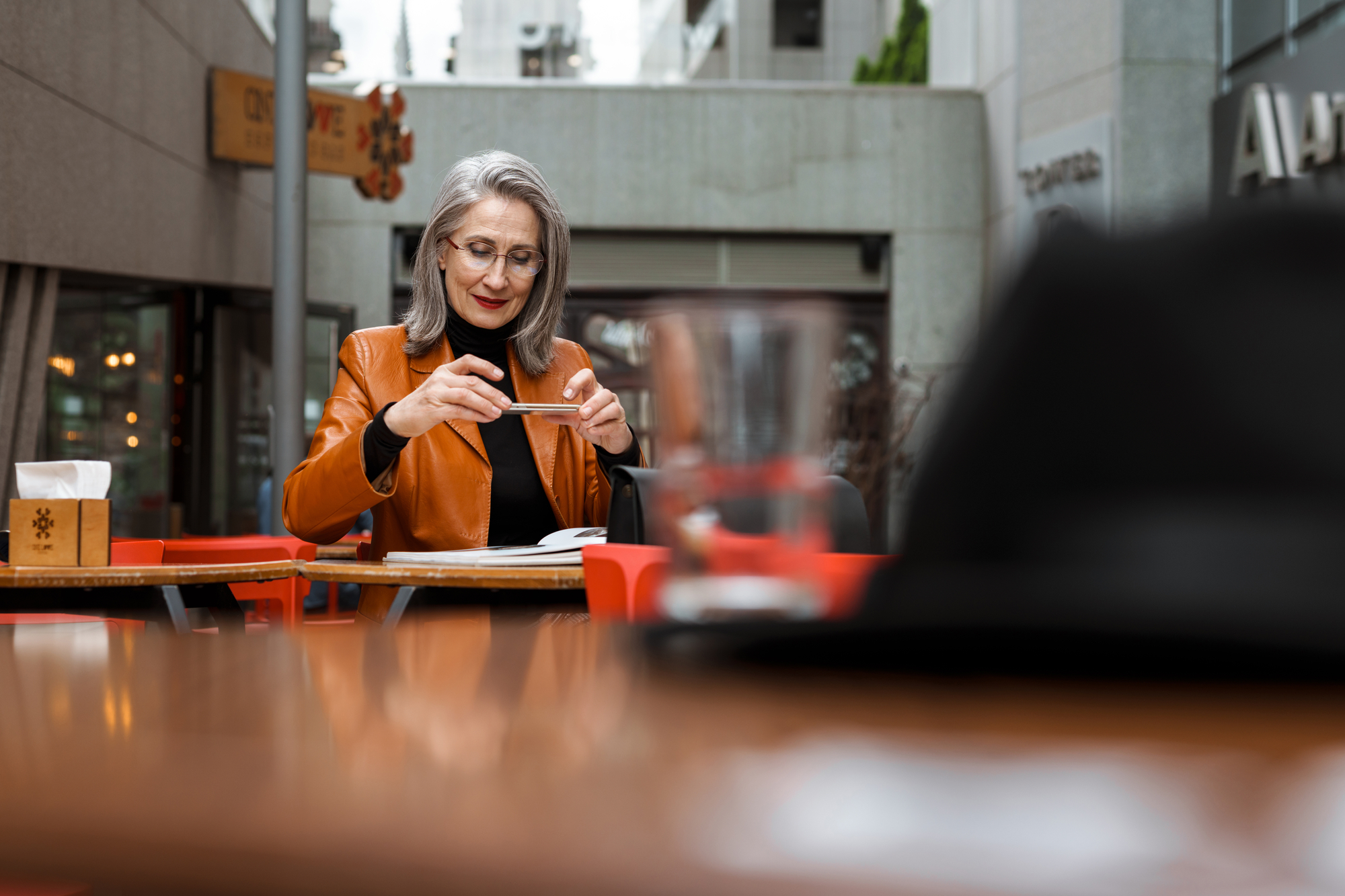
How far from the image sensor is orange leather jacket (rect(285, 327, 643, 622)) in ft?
5.53

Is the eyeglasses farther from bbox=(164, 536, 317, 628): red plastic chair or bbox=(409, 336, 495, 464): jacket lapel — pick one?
bbox=(164, 536, 317, 628): red plastic chair

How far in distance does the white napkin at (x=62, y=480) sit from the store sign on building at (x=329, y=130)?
4976mm

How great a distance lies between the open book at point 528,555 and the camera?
1490 millimetres

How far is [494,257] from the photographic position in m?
1.89

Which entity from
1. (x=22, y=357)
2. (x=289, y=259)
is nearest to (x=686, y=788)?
(x=289, y=259)

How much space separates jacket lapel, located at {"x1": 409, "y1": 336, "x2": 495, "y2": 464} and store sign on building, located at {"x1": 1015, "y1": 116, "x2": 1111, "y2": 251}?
5991mm

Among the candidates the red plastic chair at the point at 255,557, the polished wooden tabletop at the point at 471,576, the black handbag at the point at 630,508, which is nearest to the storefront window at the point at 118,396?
the red plastic chair at the point at 255,557

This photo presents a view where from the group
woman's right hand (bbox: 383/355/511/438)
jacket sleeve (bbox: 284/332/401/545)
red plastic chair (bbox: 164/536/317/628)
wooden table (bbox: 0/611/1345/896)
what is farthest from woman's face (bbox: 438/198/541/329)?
wooden table (bbox: 0/611/1345/896)

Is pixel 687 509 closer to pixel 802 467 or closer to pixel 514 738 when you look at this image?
pixel 802 467

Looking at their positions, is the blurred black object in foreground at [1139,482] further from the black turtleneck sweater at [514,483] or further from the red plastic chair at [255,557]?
the red plastic chair at [255,557]

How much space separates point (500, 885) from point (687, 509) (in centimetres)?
32

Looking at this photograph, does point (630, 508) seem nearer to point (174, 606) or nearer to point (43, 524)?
point (174, 606)

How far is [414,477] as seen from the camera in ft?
5.94

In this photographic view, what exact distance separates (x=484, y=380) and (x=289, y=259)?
354cm
